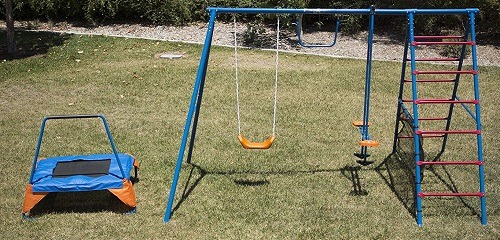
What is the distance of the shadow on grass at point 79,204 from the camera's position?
5.61 m

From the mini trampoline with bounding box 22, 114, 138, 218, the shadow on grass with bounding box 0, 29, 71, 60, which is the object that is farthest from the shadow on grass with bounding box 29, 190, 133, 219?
the shadow on grass with bounding box 0, 29, 71, 60

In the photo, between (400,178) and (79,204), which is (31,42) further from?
(400,178)

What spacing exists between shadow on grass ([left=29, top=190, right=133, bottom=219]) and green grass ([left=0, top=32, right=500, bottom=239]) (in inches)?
3.5

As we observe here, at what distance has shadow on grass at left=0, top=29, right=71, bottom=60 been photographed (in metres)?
11.8

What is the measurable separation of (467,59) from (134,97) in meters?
7.02

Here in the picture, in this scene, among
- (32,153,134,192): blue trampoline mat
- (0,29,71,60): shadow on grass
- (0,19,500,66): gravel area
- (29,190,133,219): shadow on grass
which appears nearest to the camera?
(32,153,134,192): blue trampoline mat

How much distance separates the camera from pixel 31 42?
1273 centimetres

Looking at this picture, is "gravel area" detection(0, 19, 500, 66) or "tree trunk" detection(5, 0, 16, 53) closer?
"tree trunk" detection(5, 0, 16, 53)

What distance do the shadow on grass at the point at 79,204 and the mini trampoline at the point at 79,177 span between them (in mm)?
208

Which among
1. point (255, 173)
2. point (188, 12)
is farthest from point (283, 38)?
point (255, 173)

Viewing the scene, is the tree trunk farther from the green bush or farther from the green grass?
the green bush

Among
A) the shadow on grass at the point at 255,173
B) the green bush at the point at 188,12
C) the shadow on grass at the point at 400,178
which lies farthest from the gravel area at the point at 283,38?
the shadow on grass at the point at 255,173

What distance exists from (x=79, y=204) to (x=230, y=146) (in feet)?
7.11

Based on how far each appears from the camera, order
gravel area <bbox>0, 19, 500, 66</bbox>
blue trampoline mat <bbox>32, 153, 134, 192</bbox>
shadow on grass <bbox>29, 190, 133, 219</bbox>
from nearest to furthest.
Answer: blue trampoline mat <bbox>32, 153, 134, 192</bbox> < shadow on grass <bbox>29, 190, 133, 219</bbox> < gravel area <bbox>0, 19, 500, 66</bbox>
